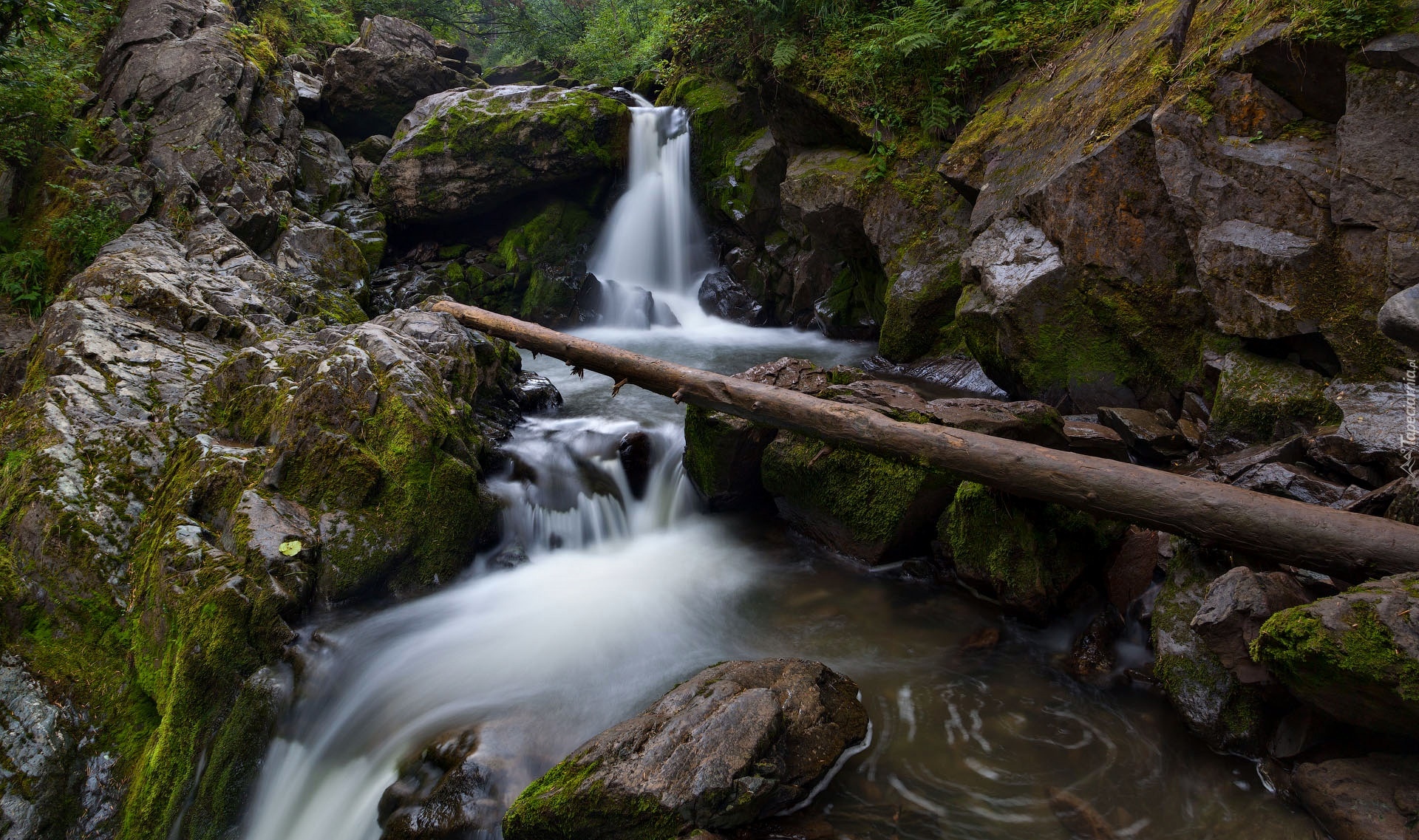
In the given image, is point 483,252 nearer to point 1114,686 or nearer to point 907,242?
point 907,242

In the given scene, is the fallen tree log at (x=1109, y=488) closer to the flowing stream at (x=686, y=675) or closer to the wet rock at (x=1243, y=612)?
the wet rock at (x=1243, y=612)

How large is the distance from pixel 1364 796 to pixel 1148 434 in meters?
3.19

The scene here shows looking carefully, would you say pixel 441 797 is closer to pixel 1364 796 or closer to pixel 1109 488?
pixel 1109 488

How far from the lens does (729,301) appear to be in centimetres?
1316

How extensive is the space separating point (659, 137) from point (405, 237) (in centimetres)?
585

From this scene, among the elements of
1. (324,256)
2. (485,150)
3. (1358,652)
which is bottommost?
(1358,652)

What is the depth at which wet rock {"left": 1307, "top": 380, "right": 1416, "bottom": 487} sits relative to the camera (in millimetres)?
3676

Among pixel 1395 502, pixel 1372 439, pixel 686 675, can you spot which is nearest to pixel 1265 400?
pixel 1372 439

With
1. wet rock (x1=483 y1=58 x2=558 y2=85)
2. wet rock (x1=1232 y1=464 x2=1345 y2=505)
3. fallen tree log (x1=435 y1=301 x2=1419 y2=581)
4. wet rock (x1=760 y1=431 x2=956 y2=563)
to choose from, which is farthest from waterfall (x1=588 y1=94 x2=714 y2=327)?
wet rock (x1=1232 y1=464 x2=1345 y2=505)

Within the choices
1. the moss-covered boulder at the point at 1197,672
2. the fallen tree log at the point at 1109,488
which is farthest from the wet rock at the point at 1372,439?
the moss-covered boulder at the point at 1197,672

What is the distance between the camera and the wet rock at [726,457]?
5820 mm

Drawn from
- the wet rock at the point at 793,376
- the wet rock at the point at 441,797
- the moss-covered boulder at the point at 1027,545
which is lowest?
the wet rock at the point at 441,797

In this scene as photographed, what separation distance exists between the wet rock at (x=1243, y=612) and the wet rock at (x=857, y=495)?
174 centimetres

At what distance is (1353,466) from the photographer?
3.78 metres
